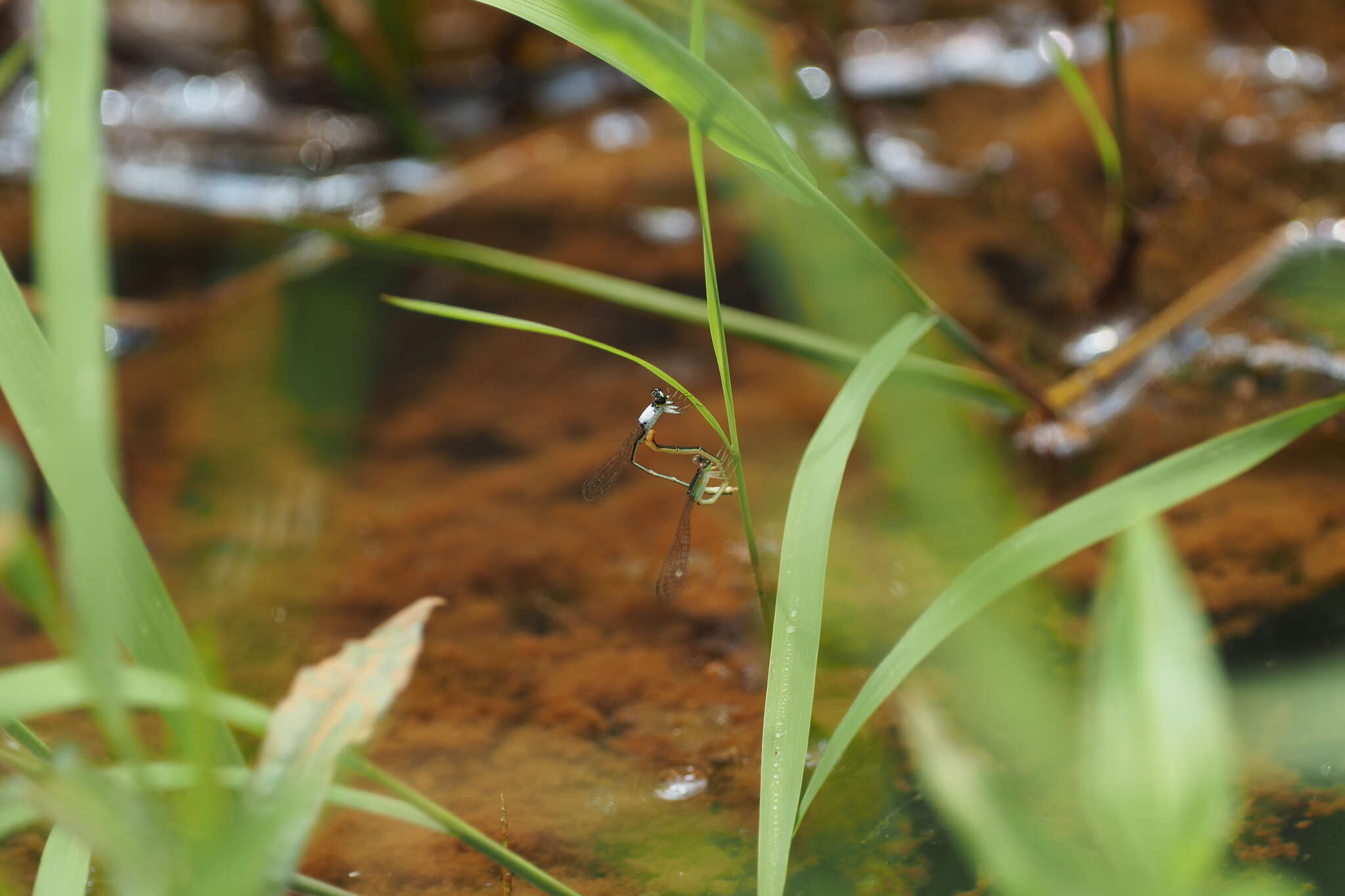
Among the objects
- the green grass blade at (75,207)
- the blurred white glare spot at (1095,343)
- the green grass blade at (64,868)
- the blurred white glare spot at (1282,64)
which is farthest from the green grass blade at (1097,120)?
the green grass blade at (64,868)

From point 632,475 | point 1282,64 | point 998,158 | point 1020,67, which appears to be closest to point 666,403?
point 632,475

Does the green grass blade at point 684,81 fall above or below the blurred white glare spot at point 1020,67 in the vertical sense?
below

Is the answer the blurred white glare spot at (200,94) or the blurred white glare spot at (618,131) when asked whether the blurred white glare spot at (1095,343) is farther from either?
the blurred white glare spot at (200,94)

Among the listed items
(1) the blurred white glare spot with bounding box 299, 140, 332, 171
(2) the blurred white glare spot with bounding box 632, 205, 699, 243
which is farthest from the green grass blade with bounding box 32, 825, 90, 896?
(1) the blurred white glare spot with bounding box 299, 140, 332, 171

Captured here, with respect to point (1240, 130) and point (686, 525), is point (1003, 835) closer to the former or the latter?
point (686, 525)

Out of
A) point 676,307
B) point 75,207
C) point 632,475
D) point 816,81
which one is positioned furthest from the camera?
point 816,81

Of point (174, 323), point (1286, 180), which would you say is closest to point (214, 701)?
point (174, 323)

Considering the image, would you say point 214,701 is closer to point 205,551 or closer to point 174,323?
point 205,551
